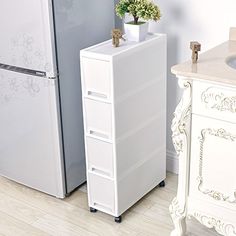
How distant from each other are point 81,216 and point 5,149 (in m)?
0.60

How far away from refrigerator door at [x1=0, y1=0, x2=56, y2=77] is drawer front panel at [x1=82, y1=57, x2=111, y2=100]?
19 cm

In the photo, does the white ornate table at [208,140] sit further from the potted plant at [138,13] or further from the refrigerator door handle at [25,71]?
the refrigerator door handle at [25,71]

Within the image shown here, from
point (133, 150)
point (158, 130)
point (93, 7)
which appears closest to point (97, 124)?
point (133, 150)

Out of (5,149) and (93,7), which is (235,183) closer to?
(93,7)

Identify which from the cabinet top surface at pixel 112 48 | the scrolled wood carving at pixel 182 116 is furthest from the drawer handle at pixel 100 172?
the cabinet top surface at pixel 112 48

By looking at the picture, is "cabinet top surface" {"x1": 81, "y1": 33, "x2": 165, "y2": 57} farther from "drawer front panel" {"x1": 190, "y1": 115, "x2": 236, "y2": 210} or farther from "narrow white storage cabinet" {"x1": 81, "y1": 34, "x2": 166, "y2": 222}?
"drawer front panel" {"x1": 190, "y1": 115, "x2": 236, "y2": 210}

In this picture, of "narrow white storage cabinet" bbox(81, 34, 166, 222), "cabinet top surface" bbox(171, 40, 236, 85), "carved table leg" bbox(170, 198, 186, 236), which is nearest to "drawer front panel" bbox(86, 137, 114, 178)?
"narrow white storage cabinet" bbox(81, 34, 166, 222)

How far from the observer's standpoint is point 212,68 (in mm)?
1918

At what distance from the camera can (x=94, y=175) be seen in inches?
94.0

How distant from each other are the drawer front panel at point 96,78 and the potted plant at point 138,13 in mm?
258

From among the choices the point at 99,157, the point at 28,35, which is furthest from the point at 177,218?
the point at 28,35

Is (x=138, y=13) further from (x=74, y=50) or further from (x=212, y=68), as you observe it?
(x=212, y=68)

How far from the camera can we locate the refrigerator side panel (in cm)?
230

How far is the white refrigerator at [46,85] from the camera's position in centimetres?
229
